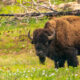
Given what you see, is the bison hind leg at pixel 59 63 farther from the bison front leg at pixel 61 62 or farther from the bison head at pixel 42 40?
the bison head at pixel 42 40

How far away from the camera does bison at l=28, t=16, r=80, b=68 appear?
9.26 metres

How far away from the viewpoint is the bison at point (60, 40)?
30.4 ft

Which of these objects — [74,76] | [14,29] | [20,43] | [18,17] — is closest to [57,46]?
[74,76]

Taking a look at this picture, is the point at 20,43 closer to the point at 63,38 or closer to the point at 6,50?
the point at 6,50

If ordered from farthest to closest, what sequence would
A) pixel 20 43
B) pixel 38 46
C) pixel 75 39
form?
pixel 20 43
pixel 75 39
pixel 38 46

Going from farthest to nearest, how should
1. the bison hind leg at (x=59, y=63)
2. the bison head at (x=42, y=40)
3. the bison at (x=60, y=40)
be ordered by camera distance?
the bison hind leg at (x=59, y=63) < the bison at (x=60, y=40) < the bison head at (x=42, y=40)

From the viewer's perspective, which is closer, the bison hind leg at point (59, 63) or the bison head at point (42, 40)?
the bison head at point (42, 40)

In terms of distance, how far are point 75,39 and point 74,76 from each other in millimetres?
3461

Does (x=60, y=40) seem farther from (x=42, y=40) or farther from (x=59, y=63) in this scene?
(x=59, y=63)

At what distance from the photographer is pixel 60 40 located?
9.38 m

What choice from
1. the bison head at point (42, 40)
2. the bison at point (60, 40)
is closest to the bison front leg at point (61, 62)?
the bison at point (60, 40)

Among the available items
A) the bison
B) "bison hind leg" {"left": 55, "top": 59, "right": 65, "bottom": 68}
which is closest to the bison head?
the bison

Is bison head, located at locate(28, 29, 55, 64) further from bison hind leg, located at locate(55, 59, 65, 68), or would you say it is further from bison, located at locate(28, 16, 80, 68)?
bison hind leg, located at locate(55, 59, 65, 68)

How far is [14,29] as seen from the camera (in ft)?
69.1
